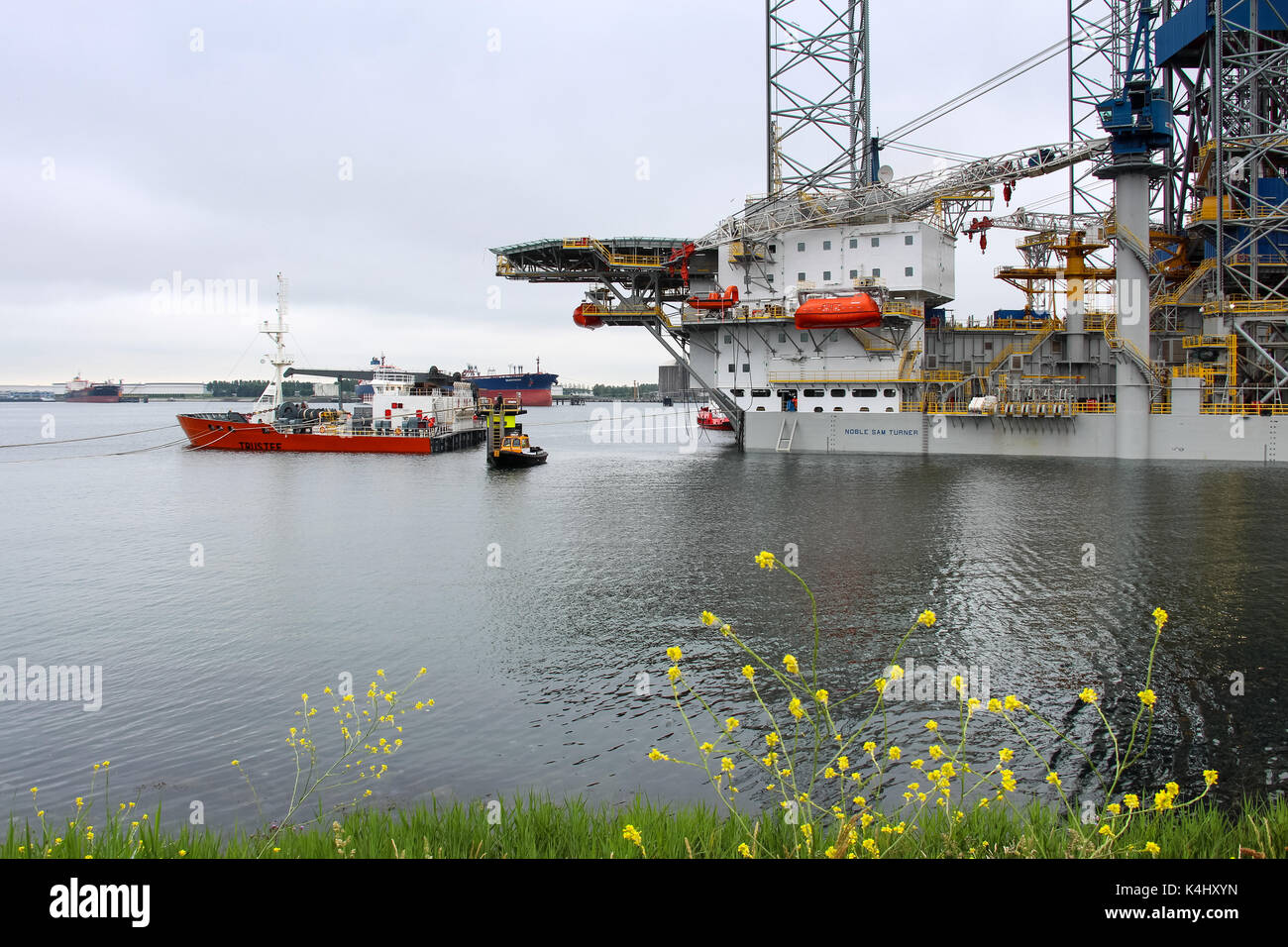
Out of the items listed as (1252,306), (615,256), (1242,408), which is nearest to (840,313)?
(615,256)

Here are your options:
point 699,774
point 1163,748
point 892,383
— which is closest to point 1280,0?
point 892,383

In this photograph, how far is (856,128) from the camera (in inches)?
2714

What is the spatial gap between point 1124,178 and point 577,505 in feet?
127

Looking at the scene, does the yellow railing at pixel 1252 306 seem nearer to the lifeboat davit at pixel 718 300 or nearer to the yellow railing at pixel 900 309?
the yellow railing at pixel 900 309

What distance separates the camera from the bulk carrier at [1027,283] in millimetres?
53656

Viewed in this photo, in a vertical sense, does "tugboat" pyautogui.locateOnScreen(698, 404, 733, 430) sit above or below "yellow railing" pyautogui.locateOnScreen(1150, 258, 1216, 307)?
below

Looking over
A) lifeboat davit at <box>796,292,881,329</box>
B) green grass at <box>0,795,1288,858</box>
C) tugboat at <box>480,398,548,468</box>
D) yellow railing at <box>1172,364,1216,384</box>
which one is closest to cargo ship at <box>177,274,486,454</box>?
tugboat at <box>480,398,548,468</box>

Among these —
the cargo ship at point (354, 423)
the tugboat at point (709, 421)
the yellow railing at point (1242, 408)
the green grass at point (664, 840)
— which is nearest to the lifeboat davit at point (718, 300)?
the cargo ship at point (354, 423)

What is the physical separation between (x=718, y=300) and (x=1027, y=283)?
22455mm

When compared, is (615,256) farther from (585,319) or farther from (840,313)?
(840,313)

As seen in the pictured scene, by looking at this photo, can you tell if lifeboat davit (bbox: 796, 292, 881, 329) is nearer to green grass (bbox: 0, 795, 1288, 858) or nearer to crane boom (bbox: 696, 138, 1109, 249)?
crane boom (bbox: 696, 138, 1109, 249)

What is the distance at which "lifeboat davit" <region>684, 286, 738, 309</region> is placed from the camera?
64875mm

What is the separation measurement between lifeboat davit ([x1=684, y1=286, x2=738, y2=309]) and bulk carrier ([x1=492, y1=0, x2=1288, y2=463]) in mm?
143
